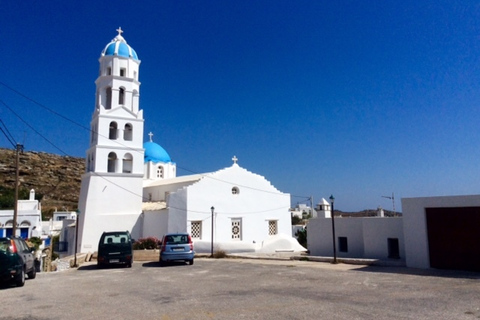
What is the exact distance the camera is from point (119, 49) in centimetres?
3256

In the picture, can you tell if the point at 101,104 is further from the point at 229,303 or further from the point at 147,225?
the point at 229,303

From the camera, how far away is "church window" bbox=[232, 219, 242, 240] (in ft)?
98.5

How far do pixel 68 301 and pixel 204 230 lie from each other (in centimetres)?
1953

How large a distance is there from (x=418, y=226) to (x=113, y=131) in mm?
25310

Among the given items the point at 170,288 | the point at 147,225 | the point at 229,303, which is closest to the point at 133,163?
the point at 147,225

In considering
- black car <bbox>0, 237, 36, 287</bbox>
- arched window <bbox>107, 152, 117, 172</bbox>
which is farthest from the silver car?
arched window <bbox>107, 152, 117, 172</bbox>

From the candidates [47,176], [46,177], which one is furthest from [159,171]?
[47,176]

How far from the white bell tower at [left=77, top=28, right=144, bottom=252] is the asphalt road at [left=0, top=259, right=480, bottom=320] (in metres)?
16.4

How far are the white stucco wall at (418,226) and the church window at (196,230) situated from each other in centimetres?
1640

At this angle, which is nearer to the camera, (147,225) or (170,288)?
(170,288)

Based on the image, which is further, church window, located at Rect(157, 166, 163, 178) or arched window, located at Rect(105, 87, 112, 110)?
church window, located at Rect(157, 166, 163, 178)

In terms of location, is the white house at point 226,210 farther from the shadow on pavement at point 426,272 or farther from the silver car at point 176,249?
the shadow on pavement at point 426,272

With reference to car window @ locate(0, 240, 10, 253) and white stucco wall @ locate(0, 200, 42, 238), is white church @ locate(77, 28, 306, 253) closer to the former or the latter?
white stucco wall @ locate(0, 200, 42, 238)

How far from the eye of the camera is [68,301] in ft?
29.5
